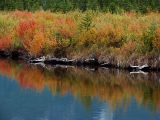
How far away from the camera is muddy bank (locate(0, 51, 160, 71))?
177ft

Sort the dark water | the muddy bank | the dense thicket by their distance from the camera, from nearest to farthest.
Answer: the dark water < the muddy bank < the dense thicket

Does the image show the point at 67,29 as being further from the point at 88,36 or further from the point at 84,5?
the point at 84,5

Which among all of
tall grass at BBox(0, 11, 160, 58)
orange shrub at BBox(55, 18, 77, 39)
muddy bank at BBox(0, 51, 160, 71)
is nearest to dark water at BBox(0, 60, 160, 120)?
muddy bank at BBox(0, 51, 160, 71)

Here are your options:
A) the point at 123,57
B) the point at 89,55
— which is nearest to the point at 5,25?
the point at 89,55

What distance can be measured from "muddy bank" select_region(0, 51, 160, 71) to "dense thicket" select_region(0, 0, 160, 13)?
1063 inches

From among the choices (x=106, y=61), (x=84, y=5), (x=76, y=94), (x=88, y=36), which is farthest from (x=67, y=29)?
(x=84, y=5)

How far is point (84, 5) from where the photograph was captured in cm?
10381

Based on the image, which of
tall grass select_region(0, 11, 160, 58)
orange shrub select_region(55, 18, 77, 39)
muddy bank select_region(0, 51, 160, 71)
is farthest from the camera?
orange shrub select_region(55, 18, 77, 39)

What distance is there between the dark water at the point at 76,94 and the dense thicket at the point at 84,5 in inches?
1332

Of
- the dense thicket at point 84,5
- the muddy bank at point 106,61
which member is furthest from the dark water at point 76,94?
the dense thicket at point 84,5

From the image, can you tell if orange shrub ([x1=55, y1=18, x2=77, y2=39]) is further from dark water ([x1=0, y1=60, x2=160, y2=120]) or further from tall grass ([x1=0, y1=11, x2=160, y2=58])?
dark water ([x1=0, y1=60, x2=160, y2=120])

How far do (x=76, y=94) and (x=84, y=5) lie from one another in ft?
198

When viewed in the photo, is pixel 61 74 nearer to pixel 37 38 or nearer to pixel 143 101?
pixel 37 38

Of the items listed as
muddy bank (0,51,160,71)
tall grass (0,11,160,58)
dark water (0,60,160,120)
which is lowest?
dark water (0,60,160,120)
